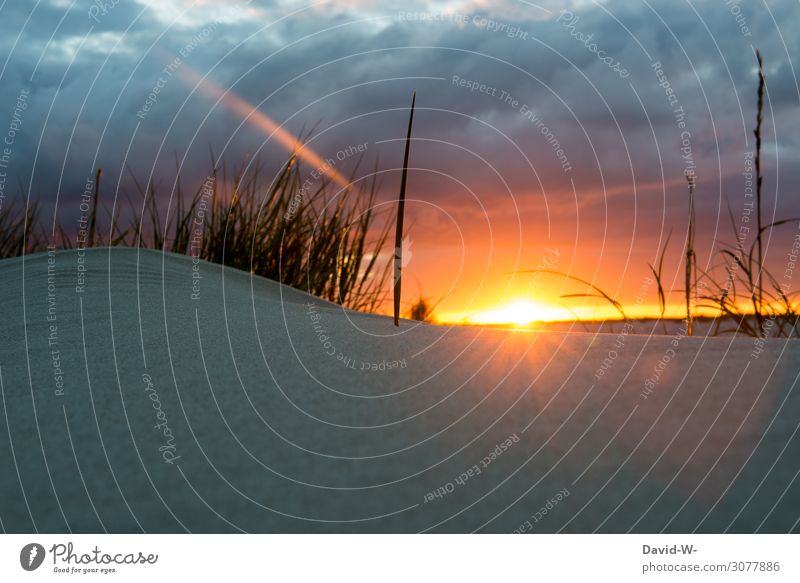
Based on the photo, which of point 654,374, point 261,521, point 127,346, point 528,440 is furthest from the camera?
point 127,346

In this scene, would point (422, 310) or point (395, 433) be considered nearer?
point (395, 433)

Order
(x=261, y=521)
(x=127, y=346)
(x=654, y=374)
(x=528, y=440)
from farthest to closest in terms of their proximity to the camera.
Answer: (x=127, y=346), (x=654, y=374), (x=528, y=440), (x=261, y=521)

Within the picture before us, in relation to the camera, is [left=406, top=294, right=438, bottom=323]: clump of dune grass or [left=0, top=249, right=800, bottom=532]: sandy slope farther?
[left=406, top=294, right=438, bottom=323]: clump of dune grass

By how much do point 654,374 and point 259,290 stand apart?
5.05 ft

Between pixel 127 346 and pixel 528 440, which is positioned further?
pixel 127 346

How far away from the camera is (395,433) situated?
1206 mm

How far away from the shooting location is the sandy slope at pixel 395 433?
107cm

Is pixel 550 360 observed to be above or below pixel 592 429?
above

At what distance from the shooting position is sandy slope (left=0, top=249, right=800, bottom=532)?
1.07 m

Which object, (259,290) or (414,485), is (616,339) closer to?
(414,485)

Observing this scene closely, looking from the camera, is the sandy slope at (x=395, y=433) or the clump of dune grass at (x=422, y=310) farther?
the clump of dune grass at (x=422, y=310)

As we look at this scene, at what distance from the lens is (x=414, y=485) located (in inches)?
42.9
